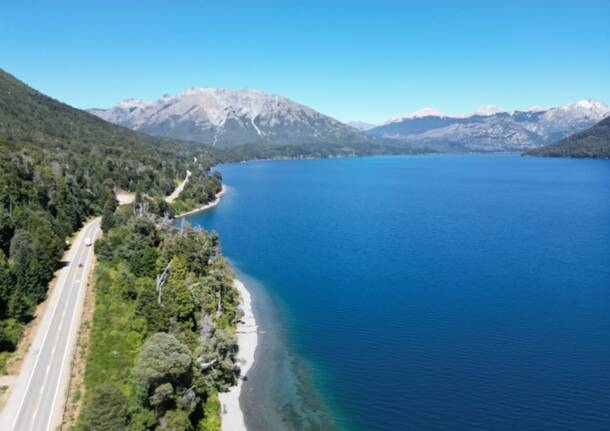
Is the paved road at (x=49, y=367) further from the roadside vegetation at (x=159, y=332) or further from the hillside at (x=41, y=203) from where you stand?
the hillside at (x=41, y=203)

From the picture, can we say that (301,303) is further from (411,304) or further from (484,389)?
(484,389)

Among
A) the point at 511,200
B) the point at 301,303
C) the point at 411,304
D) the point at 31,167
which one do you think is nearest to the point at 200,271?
the point at 301,303

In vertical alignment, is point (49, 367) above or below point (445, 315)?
above

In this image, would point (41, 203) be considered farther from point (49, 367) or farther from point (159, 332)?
point (159, 332)

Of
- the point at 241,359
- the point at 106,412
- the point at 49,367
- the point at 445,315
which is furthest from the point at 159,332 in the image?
the point at 445,315

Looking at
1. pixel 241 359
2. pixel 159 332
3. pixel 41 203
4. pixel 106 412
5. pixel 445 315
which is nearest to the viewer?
pixel 106 412

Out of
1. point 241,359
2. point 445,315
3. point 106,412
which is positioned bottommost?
point 241,359

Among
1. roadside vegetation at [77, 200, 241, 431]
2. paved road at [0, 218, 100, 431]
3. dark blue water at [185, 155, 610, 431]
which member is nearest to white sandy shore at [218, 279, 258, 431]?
roadside vegetation at [77, 200, 241, 431]

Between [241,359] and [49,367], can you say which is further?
[241,359]
